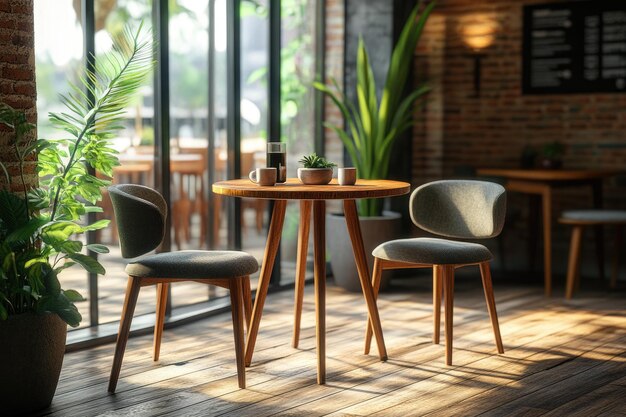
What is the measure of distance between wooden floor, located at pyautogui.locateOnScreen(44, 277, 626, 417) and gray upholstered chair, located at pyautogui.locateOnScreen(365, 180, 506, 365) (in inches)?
8.3

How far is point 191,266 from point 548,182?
3143mm

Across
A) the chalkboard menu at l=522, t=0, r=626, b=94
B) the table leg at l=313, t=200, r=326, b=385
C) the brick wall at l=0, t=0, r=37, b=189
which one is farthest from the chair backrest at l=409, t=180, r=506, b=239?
the chalkboard menu at l=522, t=0, r=626, b=94

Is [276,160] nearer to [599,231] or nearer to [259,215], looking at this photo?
[259,215]

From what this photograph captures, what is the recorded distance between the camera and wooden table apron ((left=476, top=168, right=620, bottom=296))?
19.3 feet

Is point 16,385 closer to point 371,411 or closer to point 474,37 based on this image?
point 371,411

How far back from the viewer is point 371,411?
339cm

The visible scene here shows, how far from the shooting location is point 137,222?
11.9 feet

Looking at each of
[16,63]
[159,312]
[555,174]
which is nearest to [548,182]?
[555,174]

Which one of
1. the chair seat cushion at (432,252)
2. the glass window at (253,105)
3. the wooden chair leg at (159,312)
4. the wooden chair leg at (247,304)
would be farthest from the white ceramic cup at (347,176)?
the glass window at (253,105)

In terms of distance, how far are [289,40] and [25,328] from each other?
3.23 metres

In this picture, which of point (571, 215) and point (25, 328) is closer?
point (25, 328)

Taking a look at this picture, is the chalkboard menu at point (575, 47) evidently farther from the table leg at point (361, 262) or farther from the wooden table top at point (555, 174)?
the table leg at point (361, 262)

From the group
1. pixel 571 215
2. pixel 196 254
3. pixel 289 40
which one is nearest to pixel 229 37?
pixel 289 40

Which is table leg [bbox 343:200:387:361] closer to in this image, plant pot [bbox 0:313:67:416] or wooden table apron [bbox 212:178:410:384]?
wooden table apron [bbox 212:178:410:384]
